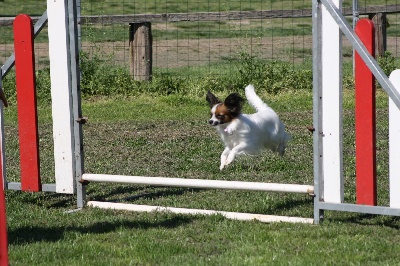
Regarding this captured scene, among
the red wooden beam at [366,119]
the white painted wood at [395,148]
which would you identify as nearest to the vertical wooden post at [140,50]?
the red wooden beam at [366,119]

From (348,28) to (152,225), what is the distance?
1915mm

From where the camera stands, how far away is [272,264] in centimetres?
508

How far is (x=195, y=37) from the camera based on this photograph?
2286 centimetres

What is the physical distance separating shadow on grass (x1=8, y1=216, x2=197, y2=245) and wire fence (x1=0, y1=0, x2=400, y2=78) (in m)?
7.51

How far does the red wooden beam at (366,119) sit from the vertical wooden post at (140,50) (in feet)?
27.0

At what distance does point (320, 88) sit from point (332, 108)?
159 millimetres

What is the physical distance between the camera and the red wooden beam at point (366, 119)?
5883 mm

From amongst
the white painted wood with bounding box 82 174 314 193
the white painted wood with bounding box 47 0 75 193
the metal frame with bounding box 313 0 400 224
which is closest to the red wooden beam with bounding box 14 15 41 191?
the white painted wood with bounding box 47 0 75 193

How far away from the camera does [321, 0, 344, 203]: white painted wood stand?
5969 mm

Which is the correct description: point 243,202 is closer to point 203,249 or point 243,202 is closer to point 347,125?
A: point 203,249

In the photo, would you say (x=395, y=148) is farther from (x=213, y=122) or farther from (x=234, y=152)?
(x=213, y=122)

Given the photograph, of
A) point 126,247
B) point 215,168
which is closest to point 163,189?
point 215,168

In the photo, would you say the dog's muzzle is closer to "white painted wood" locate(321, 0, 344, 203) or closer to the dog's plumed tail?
the dog's plumed tail

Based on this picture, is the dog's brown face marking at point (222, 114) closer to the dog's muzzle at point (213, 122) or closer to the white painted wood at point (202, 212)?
the dog's muzzle at point (213, 122)
